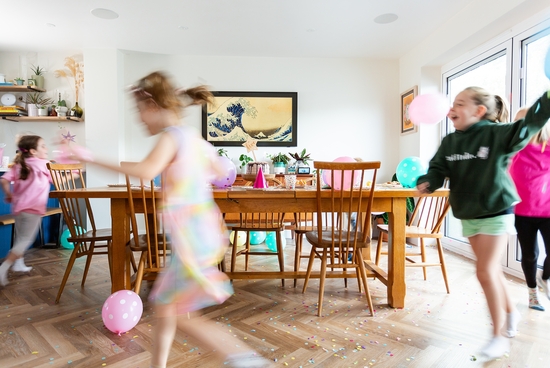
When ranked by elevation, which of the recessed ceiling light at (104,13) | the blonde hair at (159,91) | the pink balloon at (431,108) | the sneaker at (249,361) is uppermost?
the recessed ceiling light at (104,13)

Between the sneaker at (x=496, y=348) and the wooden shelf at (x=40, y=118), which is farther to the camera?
the wooden shelf at (x=40, y=118)

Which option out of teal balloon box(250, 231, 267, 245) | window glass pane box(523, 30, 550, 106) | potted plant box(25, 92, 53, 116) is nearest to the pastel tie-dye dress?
teal balloon box(250, 231, 267, 245)

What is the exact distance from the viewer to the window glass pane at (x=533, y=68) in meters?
2.75

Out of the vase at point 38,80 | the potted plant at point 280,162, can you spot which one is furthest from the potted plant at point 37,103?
the potted plant at point 280,162

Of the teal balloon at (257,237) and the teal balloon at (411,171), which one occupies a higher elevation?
the teal balloon at (411,171)

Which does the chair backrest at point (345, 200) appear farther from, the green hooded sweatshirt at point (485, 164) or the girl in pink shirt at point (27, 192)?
the girl in pink shirt at point (27, 192)

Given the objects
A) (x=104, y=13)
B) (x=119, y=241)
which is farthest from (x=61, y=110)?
(x=119, y=241)

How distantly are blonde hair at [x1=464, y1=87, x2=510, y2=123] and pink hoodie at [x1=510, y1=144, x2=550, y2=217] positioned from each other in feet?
2.04

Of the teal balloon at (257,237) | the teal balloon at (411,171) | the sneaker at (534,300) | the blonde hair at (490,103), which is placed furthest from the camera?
the teal balloon at (257,237)

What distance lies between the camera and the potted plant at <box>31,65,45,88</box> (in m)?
4.52

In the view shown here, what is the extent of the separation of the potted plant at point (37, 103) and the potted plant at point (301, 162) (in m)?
3.20

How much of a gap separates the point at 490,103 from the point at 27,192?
306 cm

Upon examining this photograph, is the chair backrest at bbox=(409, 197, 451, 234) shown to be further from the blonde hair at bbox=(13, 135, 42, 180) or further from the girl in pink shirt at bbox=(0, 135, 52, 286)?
the blonde hair at bbox=(13, 135, 42, 180)

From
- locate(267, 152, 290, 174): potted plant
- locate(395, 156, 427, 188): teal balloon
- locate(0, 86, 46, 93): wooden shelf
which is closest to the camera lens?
locate(395, 156, 427, 188): teal balloon
